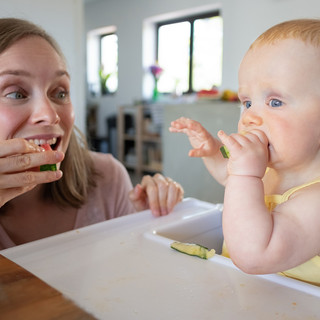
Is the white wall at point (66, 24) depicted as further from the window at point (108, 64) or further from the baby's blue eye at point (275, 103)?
the window at point (108, 64)

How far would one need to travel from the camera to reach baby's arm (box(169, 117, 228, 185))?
802mm

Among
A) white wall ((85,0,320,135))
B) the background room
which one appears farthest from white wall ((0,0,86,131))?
white wall ((85,0,320,135))

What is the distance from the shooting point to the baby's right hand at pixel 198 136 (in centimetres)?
80

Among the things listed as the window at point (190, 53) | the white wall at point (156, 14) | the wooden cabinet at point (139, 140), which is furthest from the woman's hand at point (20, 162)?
the wooden cabinet at point (139, 140)

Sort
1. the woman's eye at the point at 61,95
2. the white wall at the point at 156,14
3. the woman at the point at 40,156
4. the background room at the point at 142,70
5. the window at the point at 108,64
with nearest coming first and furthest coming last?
the woman at the point at 40,156
the woman's eye at the point at 61,95
the background room at the point at 142,70
the white wall at the point at 156,14
the window at the point at 108,64

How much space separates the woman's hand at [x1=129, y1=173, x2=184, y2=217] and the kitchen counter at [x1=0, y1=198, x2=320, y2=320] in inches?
5.0

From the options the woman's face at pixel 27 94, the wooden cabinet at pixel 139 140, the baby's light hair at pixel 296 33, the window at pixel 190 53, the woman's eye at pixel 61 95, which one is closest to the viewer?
the baby's light hair at pixel 296 33

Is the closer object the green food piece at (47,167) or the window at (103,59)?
the green food piece at (47,167)

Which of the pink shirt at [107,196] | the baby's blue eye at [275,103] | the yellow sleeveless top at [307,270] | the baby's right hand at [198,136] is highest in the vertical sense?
the baby's blue eye at [275,103]

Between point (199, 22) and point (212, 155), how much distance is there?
451 cm

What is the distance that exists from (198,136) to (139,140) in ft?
15.5

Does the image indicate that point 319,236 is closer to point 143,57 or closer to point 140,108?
point 140,108

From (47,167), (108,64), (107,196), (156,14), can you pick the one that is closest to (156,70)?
(156,14)

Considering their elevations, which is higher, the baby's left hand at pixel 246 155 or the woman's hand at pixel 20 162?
the baby's left hand at pixel 246 155
